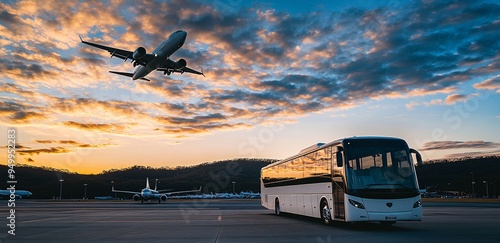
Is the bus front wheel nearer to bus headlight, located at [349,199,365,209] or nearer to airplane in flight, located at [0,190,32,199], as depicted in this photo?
bus headlight, located at [349,199,365,209]

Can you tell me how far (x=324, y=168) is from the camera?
16891 mm

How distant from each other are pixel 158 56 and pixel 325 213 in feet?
88.6

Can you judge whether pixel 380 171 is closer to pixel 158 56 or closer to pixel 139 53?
pixel 139 53

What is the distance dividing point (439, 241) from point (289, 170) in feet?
37.9

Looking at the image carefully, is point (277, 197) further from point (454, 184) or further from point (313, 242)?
point (454, 184)

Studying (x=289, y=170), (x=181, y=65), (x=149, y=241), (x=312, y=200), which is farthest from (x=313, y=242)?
(x=181, y=65)

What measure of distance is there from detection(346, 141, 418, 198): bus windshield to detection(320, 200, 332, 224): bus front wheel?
88.4 inches

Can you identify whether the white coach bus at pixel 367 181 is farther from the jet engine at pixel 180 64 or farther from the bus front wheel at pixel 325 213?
the jet engine at pixel 180 64

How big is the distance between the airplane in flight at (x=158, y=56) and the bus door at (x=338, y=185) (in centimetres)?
2584

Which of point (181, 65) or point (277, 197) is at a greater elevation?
point (181, 65)

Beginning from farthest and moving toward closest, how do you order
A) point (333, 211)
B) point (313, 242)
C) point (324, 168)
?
point (324, 168) → point (333, 211) → point (313, 242)

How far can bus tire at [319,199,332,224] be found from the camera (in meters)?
16.5

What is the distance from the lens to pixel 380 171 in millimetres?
14938

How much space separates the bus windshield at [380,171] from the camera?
14.5 meters
